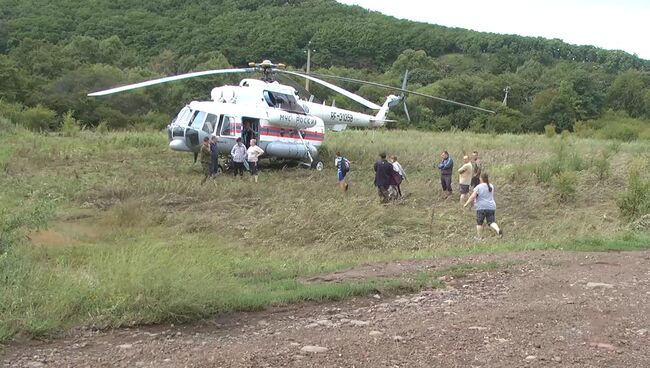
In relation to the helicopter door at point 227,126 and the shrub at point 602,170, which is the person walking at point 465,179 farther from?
the helicopter door at point 227,126

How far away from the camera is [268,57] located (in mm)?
80750

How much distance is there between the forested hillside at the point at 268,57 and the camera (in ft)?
174

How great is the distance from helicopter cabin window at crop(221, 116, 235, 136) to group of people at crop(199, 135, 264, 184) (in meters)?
0.47

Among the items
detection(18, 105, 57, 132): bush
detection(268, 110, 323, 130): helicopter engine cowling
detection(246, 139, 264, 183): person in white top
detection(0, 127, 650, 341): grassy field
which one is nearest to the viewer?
detection(0, 127, 650, 341): grassy field

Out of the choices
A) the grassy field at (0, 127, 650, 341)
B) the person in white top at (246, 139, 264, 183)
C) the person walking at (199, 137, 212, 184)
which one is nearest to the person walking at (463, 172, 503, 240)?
the grassy field at (0, 127, 650, 341)

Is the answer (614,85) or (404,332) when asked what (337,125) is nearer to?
(404,332)

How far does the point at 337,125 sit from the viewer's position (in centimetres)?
2489

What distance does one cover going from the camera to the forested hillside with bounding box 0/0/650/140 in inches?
2088

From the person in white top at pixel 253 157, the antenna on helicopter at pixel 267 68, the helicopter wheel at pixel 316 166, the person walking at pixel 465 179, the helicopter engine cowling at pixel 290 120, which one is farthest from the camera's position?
the helicopter wheel at pixel 316 166

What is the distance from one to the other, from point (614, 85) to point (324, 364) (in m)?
81.3

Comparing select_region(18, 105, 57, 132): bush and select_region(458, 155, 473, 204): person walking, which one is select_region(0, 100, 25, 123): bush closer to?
select_region(18, 105, 57, 132): bush

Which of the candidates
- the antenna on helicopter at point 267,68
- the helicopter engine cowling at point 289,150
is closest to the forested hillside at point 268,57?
the antenna on helicopter at point 267,68

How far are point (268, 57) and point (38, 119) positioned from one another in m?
45.3

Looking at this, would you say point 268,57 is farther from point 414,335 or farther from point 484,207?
point 414,335
